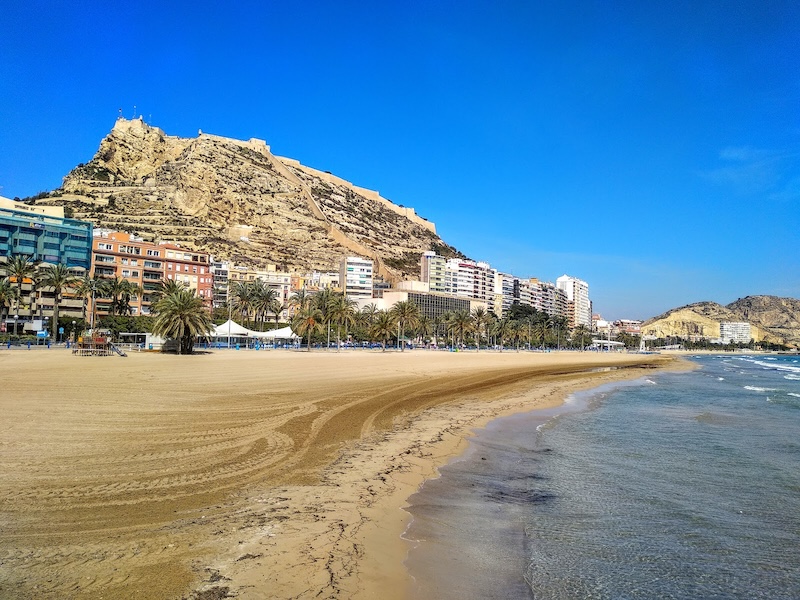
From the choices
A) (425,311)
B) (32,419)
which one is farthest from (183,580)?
(425,311)

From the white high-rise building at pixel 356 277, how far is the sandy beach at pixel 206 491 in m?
122

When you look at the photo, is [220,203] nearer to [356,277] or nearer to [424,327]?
[356,277]

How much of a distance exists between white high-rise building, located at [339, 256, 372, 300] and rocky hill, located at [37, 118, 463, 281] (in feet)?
34.5

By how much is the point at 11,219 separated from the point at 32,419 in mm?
87099

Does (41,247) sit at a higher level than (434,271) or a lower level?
lower

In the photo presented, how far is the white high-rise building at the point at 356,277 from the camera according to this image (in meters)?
141

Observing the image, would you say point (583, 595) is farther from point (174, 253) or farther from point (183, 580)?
point (174, 253)

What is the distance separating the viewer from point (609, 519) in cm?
835

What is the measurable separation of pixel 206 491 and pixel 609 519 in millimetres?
6274

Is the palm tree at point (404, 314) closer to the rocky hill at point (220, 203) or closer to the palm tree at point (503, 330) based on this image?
the palm tree at point (503, 330)

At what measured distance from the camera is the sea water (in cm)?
608

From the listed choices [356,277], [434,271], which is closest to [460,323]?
[356,277]

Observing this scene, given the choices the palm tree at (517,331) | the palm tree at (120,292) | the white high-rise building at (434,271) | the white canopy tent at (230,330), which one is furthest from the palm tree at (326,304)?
the white high-rise building at (434,271)

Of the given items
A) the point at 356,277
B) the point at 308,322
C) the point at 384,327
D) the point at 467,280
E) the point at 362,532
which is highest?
the point at 467,280
